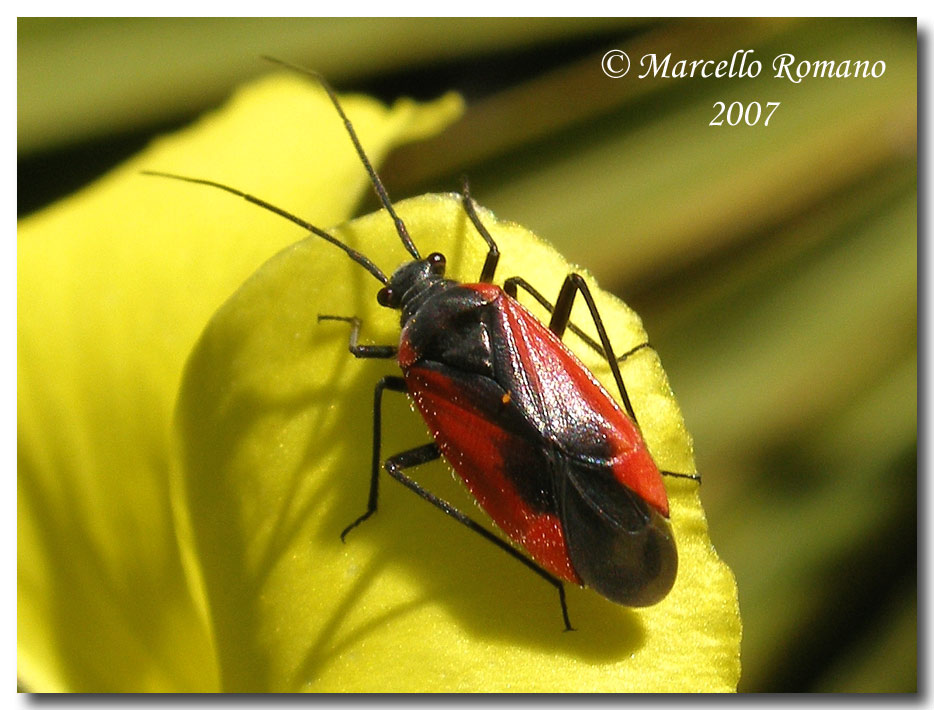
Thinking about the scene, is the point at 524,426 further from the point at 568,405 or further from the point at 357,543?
the point at 357,543

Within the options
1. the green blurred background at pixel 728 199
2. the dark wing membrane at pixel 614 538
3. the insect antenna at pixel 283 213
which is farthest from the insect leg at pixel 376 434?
the green blurred background at pixel 728 199

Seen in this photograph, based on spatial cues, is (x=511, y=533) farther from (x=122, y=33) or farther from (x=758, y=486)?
(x=122, y=33)

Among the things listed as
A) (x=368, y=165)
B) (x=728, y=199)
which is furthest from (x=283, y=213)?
(x=728, y=199)

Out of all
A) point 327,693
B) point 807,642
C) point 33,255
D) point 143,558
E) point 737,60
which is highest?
point 737,60

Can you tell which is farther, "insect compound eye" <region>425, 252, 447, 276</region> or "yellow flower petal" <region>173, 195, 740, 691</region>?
"insect compound eye" <region>425, 252, 447, 276</region>

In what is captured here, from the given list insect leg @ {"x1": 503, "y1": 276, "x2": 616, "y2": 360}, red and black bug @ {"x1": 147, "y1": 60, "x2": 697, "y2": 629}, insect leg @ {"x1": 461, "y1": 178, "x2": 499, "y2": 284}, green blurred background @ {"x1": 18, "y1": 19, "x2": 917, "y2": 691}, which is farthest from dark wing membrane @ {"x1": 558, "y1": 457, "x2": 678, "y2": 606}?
green blurred background @ {"x1": 18, "y1": 19, "x2": 917, "y2": 691}

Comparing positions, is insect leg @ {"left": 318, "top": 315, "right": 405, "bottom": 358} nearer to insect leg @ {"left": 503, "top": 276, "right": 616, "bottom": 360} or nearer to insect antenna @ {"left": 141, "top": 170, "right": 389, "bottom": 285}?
insect antenna @ {"left": 141, "top": 170, "right": 389, "bottom": 285}
